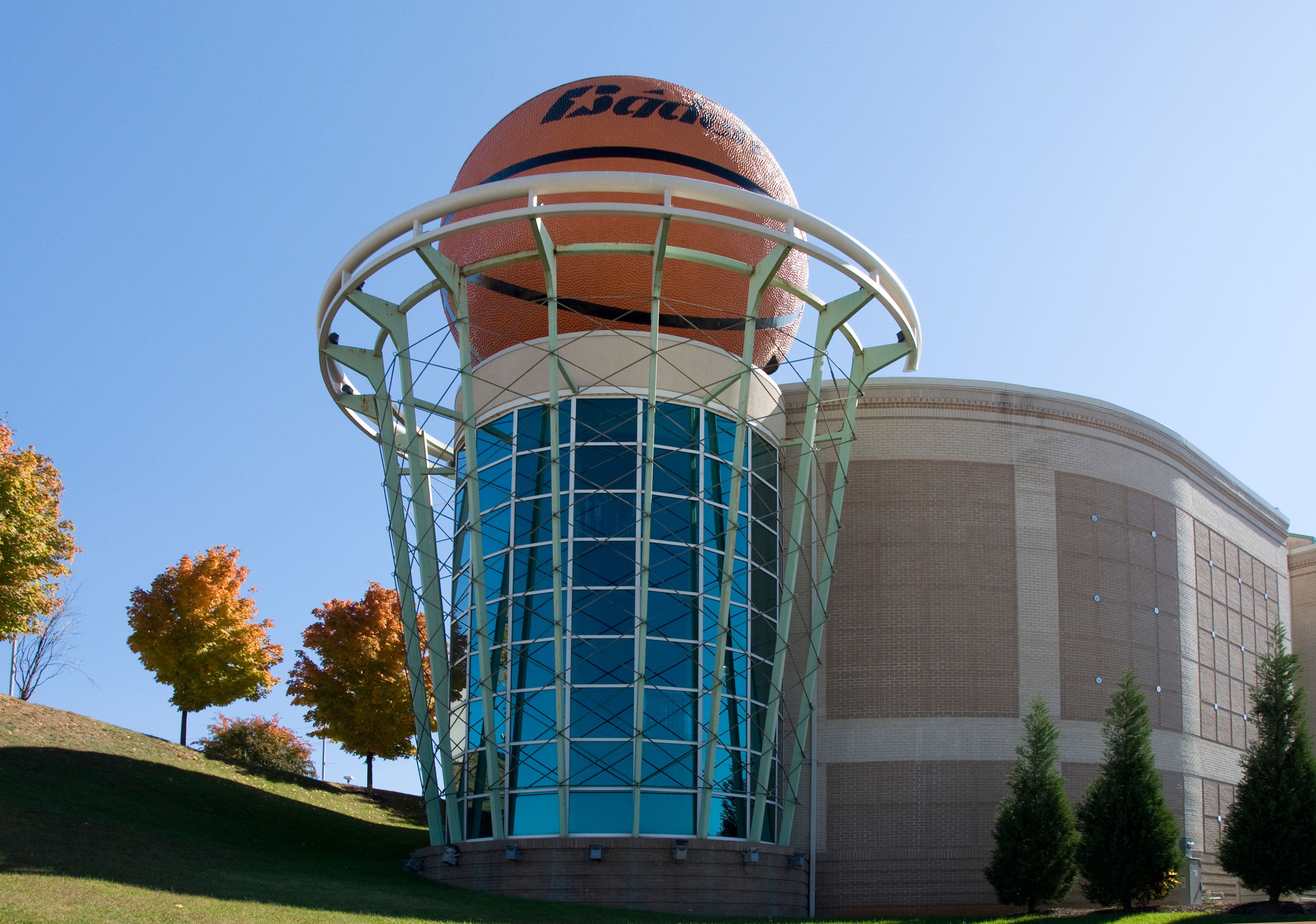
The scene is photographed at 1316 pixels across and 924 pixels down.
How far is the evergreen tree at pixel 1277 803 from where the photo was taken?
→ 22.3 m

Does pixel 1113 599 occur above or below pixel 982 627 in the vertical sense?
above

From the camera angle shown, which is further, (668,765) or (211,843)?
(668,765)

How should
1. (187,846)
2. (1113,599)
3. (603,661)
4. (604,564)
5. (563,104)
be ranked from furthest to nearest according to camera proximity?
1. (1113,599)
2. (563,104)
3. (604,564)
4. (603,661)
5. (187,846)

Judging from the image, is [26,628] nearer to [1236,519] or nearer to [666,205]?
[666,205]

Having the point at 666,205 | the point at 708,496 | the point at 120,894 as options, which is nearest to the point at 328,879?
the point at 120,894

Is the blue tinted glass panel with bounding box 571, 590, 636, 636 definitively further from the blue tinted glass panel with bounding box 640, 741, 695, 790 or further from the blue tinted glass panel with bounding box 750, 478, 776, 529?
the blue tinted glass panel with bounding box 750, 478, 776, 529

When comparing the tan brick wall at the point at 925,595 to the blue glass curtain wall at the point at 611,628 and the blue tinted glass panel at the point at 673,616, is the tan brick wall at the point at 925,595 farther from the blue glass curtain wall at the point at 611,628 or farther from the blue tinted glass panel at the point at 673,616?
the blue tinted glass panel at the point at 673,616

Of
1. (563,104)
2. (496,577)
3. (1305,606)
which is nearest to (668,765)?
(496,577)

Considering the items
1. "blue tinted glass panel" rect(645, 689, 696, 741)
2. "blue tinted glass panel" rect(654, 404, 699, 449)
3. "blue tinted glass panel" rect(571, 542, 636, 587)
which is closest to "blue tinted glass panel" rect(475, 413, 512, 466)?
"blue tinted glass panel" rect(571, 542, 636, 587)

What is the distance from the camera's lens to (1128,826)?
22391mm

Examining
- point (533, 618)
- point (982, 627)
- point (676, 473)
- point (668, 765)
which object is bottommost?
point (668, 765)

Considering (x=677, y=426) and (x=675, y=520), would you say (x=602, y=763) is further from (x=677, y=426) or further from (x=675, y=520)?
(x=677, y=426)

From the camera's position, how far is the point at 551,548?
76.2ft

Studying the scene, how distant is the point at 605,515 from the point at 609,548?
0.64 m
